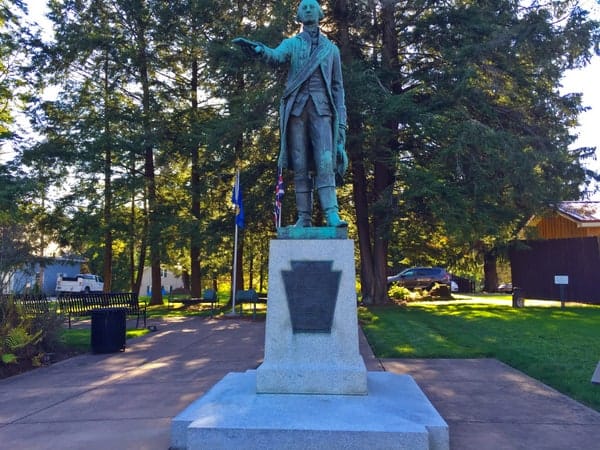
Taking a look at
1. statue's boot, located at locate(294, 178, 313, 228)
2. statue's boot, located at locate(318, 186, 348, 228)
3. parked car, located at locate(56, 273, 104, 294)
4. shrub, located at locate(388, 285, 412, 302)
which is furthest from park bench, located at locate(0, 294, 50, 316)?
parked car, located at locate(56, 273, 104, 294)

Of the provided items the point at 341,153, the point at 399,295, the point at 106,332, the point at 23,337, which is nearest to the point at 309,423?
the point at 341,153

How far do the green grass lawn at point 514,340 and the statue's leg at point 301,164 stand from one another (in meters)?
4.01

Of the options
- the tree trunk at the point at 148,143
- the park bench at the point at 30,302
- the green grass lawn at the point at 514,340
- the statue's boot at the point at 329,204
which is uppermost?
the tree trunk at the point at 148,143

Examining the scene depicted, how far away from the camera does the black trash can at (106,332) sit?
10.6 metres

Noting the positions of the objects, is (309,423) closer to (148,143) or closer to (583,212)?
(148,143)

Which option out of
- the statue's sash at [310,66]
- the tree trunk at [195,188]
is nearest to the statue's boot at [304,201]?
the statue's sash at [310,66]

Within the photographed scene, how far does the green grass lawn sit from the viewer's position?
25.3 ft

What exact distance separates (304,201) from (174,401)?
2.96 m

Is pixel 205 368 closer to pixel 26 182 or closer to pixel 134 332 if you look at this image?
pixel 134 332

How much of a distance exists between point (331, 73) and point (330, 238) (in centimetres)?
204

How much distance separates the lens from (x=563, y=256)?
23047mm

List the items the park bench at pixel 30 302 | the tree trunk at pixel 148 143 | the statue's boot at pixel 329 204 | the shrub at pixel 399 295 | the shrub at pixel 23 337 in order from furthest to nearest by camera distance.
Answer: the shrub at pixel 399 295 → the tree trunk at pixel 148 143 → the park bench at pixel 30 302 → the shrub at pixel 23 337 → the statue's boot at pixel 329 204

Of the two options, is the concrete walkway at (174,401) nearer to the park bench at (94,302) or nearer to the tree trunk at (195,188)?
the park bench at (94,302)

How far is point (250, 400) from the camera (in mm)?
4914
